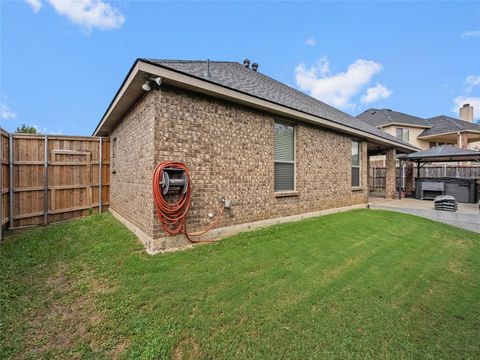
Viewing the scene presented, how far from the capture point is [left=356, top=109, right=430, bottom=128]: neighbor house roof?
22.8 metres

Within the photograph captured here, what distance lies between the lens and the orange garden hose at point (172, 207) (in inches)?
162

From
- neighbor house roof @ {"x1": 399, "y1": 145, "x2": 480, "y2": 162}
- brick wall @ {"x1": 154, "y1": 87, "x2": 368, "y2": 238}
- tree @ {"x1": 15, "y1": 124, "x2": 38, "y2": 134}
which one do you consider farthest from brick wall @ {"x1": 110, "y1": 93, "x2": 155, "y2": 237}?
tree @ {"x1": 15, "y1": 124, "x2": 38, "y2": 134}

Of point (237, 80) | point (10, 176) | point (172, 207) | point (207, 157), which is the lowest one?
point (172, 207)

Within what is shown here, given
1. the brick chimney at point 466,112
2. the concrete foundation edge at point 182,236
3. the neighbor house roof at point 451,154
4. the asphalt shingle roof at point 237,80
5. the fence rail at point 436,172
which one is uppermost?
the brick chimney at point 466,112

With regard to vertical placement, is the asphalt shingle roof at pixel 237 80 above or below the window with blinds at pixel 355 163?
above

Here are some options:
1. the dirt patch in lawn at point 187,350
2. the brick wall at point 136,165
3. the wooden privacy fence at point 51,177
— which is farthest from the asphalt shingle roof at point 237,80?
the wooden privacy fence at point 51,177

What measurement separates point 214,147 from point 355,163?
694 cm

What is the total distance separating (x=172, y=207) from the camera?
4.28m

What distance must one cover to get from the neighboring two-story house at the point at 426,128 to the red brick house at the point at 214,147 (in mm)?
18555

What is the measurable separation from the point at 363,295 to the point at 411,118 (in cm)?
2810

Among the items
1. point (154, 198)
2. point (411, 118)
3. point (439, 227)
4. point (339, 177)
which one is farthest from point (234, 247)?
point (411, 118)

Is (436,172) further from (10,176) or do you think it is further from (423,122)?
(10,176)

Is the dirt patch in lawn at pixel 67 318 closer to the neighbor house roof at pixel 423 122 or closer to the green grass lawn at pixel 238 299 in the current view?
the green grass lawn at pixel 238 299

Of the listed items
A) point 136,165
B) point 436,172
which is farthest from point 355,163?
point 436,172
